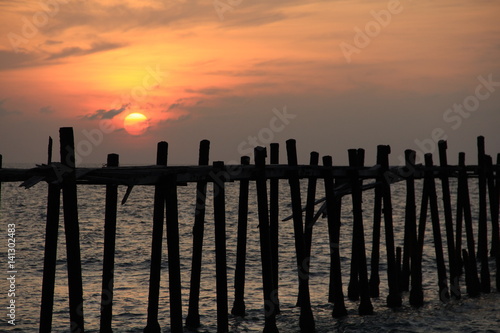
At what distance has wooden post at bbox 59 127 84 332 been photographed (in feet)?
27.1

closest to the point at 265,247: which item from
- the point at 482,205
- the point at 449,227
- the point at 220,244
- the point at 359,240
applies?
the point at 220,244

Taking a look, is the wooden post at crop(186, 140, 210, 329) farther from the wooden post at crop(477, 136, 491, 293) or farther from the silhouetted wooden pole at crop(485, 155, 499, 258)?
the silhouetted wooden pole at crop(485, 155, 499, 258)

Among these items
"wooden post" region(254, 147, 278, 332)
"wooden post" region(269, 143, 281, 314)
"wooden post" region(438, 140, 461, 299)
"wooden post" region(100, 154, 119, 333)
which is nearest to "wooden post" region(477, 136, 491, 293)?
"wooden post" region(438, 140, 461, 299)

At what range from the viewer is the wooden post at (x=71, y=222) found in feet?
27.1

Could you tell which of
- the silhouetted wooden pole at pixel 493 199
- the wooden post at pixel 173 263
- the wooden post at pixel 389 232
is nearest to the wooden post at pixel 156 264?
the wooden post at pixel 173 263

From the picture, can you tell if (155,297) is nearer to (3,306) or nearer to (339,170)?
(339,170)

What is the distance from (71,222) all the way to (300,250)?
4575 mm

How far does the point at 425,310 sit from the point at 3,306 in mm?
10093

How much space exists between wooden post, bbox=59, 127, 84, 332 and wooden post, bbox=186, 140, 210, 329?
293cm

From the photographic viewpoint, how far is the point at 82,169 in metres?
8.45

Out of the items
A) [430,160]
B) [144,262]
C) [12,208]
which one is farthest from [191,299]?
[12,208]

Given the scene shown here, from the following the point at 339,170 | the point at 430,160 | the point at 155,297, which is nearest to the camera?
the point at 155,297

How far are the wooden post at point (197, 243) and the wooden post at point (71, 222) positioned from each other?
2.93 meters

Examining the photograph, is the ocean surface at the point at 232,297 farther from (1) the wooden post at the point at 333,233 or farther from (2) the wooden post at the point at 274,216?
(2) the wooden post at the point at 274,216
